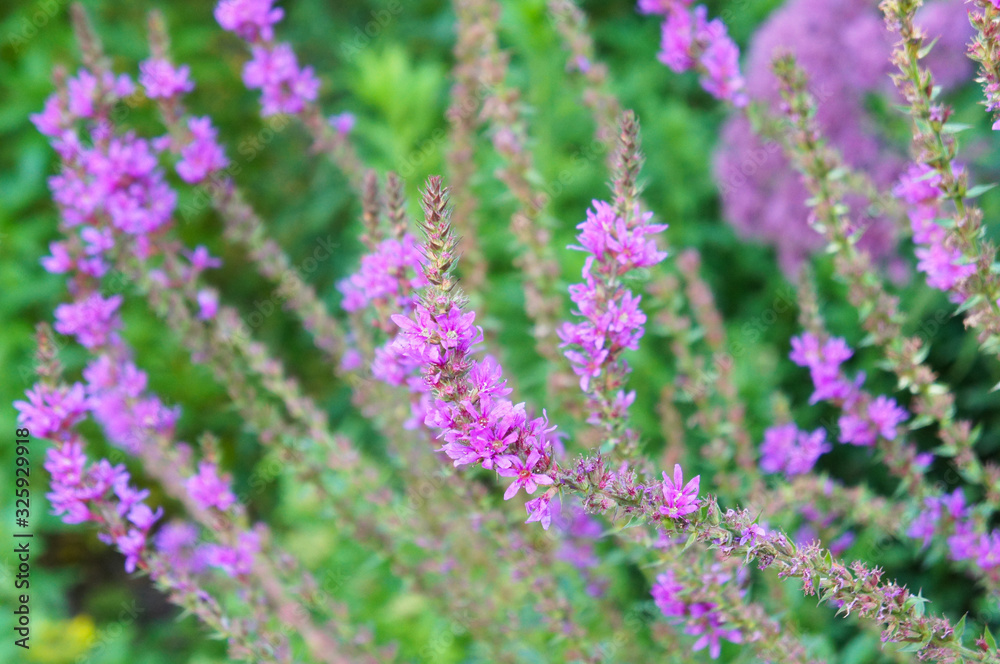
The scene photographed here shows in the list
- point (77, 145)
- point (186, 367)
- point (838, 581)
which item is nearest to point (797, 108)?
point (838, 581)

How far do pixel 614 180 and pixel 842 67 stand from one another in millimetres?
2022

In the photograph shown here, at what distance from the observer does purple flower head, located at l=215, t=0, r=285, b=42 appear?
196cm

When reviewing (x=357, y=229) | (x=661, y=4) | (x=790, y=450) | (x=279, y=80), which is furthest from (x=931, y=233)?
(x=357, y=229)

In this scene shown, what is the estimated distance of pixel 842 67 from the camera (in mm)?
2979

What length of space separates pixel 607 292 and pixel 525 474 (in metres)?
0.36

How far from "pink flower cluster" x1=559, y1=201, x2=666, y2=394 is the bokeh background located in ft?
3.83

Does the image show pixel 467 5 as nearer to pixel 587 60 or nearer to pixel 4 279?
pixel 587 60

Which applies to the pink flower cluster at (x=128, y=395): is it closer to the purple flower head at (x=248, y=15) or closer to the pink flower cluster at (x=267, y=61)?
the pink flower cluster at (x=267, y=61)

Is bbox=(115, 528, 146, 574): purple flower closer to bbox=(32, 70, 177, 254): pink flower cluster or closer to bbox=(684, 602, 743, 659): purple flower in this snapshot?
bbox=(32, 70, 177, 254): pink flower cluster

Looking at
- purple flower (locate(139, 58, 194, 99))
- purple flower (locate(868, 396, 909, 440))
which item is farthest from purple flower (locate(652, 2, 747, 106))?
purple flower (locate(139, 58, 194, 99))

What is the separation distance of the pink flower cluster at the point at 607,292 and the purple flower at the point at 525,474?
0.26 meters

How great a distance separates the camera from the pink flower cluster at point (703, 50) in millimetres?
1829

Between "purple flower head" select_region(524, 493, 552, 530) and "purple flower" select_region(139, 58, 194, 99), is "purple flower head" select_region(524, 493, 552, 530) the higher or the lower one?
the lower one

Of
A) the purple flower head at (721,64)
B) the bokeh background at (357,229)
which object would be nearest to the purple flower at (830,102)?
the bokeh background at (357,229)
